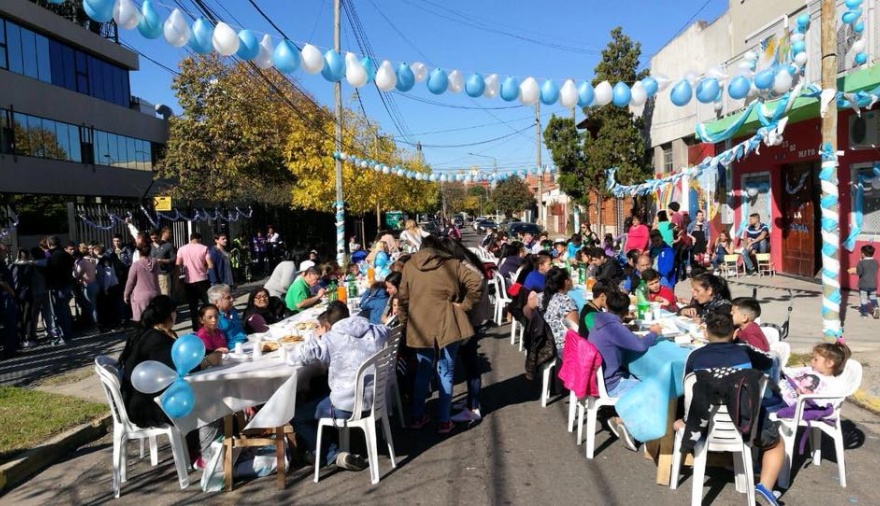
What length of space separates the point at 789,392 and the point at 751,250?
1185cm

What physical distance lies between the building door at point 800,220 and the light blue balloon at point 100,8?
44.1 ft

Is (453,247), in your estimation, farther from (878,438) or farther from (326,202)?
(326,202)

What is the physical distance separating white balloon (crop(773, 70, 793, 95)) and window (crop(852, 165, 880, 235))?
4.83 m

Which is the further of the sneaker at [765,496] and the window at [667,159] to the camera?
the window at [667,159]

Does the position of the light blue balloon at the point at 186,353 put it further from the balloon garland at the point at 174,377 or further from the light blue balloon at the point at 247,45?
the light blue balloon at the point at 247,45

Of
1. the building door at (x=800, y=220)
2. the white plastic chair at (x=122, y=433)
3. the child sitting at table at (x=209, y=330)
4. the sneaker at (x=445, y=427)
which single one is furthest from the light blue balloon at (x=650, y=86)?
the building door at (x=800, y=220)

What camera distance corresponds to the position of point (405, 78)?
7.27m

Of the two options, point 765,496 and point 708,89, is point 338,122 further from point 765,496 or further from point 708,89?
point 765,496

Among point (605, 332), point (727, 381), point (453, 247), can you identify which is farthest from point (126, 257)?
point (727, 381)

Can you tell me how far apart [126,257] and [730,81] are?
11077mm

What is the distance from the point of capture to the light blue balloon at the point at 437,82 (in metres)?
7.40

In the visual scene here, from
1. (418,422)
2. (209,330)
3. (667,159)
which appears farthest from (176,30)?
(667,159)

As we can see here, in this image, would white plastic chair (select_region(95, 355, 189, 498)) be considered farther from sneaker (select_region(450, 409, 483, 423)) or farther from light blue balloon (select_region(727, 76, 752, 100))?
light blue balloon (select_region(727, 76, 752, 100))

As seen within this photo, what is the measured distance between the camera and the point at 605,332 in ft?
16.9
